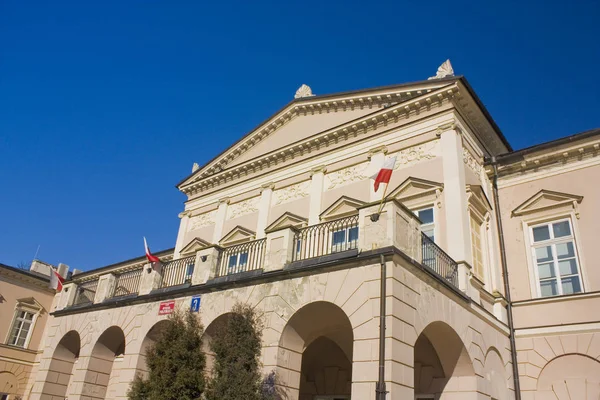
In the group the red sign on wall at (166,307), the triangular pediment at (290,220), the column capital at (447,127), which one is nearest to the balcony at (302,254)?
the red sign on wall at (166,307)

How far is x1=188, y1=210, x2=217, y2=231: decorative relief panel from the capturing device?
22520 millimetres

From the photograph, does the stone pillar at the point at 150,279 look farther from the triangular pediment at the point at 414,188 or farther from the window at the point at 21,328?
the window at the point at 21,328

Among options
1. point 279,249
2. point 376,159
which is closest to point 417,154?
point 376,159

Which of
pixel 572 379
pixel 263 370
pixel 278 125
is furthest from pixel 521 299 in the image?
pixel 278 125

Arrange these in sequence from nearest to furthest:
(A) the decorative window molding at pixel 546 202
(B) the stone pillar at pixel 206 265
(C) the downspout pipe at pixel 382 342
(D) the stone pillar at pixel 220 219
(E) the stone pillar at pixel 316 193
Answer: (C) the downspout pipe at pixel 382 342 < (B) the stone pillar at pixel 206 265 < (A) the decorative window molding at pixel 546 202 < (E) the stone pillar at pixel 316 193 < (D) the stone pillar at pixel 220 219

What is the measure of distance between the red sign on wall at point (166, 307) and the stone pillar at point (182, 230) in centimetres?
820

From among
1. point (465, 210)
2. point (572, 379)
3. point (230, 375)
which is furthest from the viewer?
point (465, 210)

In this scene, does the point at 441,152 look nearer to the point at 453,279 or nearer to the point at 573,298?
the point at 453,279

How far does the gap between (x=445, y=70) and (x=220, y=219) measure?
1090 centimetres

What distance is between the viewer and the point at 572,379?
1328 centimetres

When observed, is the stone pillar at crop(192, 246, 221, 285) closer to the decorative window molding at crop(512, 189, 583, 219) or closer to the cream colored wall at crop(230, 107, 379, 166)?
the cream colored wall at crop(230, 107, 379, 166)

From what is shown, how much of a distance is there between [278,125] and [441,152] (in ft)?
28.2

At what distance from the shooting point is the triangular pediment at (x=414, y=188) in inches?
590

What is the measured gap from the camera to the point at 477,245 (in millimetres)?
15156
